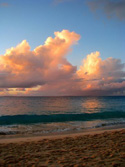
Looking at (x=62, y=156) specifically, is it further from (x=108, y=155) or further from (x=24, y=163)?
(x=108, y=155)

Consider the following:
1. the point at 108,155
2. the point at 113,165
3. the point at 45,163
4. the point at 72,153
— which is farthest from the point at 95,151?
the point at 45,163

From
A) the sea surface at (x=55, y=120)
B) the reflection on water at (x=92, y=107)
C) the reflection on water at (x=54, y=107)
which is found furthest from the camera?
the reflection on water at (x=92, y=107)

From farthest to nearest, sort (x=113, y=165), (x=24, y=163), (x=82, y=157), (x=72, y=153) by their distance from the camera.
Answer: (x=72, y=153)
(x=82, y=157)
(x=24, y=163)
(x=113, y=165)

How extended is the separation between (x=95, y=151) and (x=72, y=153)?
124 cm

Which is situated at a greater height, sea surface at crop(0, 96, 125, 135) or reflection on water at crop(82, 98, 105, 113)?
sea surface at crop(0, 96, 125, 135)

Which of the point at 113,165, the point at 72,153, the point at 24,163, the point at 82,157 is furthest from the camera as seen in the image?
the point at 72,153

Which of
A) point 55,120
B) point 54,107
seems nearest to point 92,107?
point 54,107

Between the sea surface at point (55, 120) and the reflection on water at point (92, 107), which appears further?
the reflection on water at point (92, 107)

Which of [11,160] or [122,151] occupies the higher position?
[11,160]

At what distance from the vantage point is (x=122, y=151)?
6629mm

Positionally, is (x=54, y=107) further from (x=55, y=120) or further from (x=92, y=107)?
(x=55, y=120)

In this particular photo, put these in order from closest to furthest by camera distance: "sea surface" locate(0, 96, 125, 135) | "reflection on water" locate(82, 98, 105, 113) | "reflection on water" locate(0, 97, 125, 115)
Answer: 1. "sea surface" locate(0, 96, 125, 135)
2. "reflection on water" locate(0, 97, 125, 115)
3. "reflection on water" locate(82, 98, 105, 113)

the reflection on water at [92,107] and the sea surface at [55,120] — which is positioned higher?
the sea surface at [55,120]

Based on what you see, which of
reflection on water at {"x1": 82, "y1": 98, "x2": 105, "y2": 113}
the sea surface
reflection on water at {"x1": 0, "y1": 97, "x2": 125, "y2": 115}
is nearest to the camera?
the sea surface
